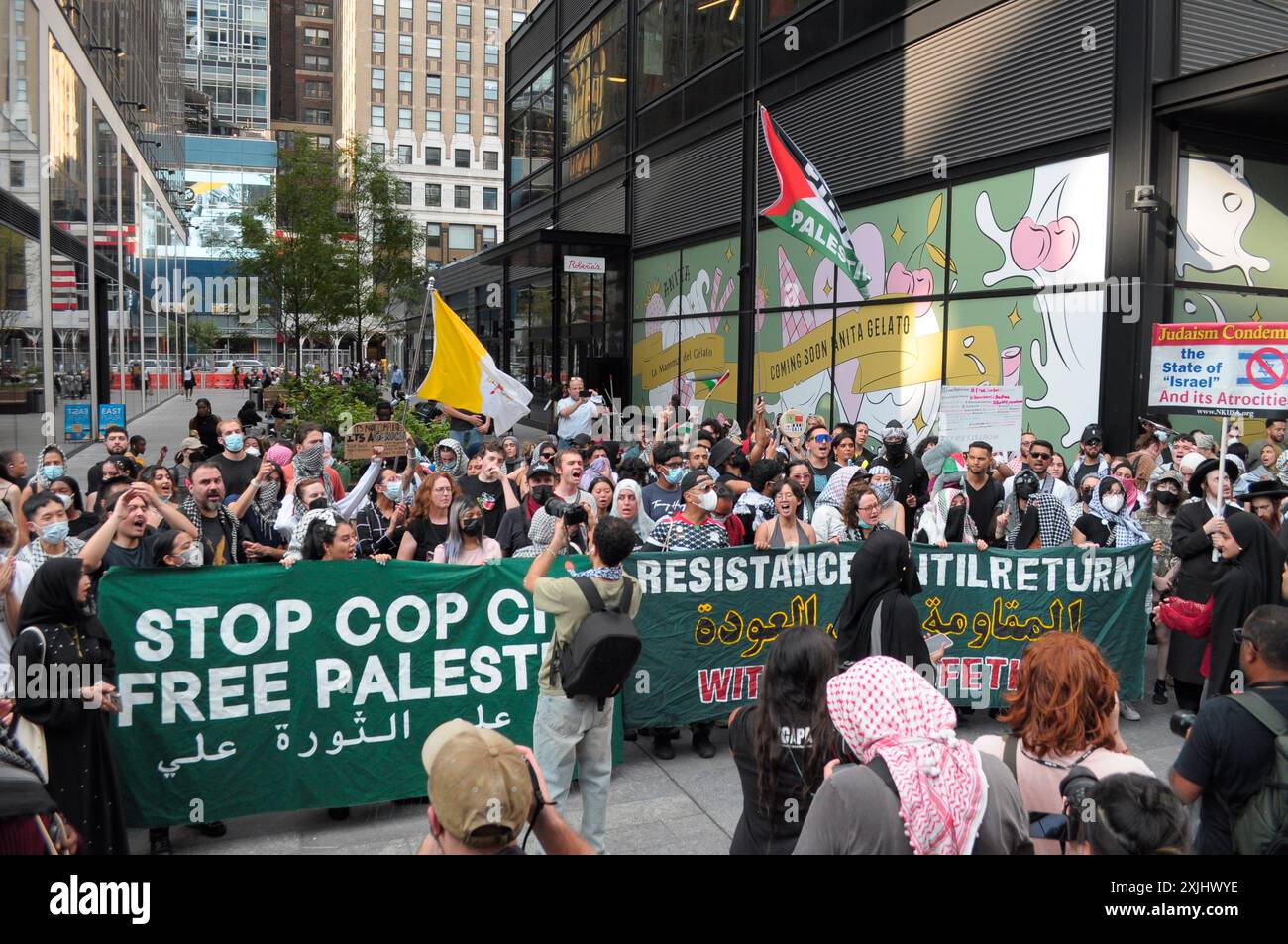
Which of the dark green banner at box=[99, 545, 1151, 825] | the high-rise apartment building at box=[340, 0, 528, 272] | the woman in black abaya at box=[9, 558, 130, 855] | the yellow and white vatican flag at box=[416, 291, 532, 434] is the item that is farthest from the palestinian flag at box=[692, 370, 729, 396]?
the high-rise apartment building at box=[340, 0, 528, 272]

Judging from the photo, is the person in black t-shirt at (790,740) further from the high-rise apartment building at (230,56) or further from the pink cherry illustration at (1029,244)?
the high-rise apartment building at (230,56)

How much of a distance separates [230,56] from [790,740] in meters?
122

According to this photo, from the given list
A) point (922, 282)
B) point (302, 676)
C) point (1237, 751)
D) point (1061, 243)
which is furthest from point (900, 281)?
point (1237, 751)

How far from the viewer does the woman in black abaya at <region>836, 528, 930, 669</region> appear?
5496mm

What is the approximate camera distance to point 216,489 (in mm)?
7363

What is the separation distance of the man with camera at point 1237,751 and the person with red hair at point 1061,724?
0.29m

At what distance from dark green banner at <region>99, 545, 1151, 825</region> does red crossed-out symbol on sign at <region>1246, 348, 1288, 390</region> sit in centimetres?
310

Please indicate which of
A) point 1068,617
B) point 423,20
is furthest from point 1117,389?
point 423,20

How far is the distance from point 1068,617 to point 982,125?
30.4 ft

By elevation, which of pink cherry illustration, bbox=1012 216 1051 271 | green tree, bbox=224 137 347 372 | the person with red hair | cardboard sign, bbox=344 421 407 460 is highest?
green tree, bbox=224 137 347 372

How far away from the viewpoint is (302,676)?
19.0 ft

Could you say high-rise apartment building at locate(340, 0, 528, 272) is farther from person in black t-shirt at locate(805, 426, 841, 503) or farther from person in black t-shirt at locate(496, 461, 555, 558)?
person in black t-shirt at locate(496, 461, 555, 558)
